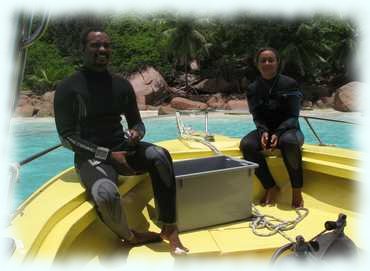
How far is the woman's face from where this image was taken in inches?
117

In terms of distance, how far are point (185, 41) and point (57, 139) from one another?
13601 millimetres

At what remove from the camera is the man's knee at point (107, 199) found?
206 cm

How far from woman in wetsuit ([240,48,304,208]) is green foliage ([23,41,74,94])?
20.3 m

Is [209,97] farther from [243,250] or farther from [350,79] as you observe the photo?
[243,250]

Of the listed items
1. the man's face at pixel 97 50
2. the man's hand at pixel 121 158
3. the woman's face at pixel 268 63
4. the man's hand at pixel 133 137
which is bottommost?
the man's hand at pixel 121 158

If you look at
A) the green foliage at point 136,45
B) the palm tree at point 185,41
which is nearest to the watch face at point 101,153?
the green foliage at point 136,45

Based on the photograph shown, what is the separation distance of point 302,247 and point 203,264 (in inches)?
26.7

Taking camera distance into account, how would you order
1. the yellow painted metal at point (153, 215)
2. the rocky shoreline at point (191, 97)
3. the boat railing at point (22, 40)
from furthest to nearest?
the rocky shoreline at point (191, 97) < the yellow painted metal at point (153, 215) < the boat railing at point (22, 40)

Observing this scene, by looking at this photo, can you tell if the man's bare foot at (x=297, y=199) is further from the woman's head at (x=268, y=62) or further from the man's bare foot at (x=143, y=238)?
the man's bare foot at (x=143, y=238)

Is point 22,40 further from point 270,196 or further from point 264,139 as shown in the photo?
point 270,196

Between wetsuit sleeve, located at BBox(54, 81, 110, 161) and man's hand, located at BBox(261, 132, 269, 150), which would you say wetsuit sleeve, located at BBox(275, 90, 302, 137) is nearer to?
man's hand, located at BBox(261, 132, 269, 150)

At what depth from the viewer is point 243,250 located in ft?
7.72

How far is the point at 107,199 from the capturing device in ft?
→ 6.73

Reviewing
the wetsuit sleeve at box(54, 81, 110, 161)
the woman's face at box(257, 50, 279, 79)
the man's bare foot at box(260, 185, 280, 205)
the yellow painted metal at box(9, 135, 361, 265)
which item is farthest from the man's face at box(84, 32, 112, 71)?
the man's bare foot at box(260, 185, 280, 205)
